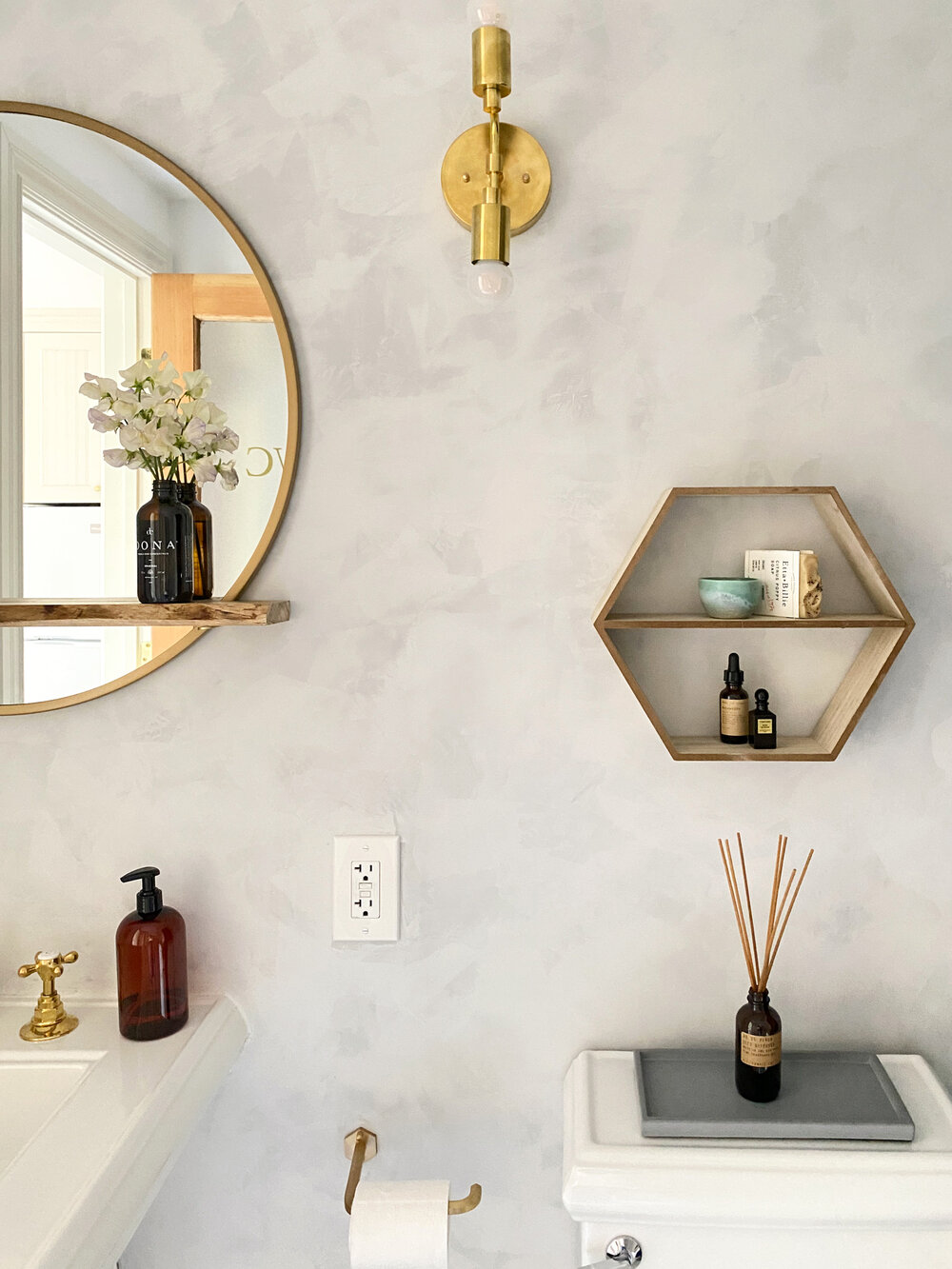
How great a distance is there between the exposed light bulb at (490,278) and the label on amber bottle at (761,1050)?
863mm

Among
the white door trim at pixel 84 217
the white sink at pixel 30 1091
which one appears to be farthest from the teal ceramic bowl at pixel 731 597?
the white sink at pixel 30 1091

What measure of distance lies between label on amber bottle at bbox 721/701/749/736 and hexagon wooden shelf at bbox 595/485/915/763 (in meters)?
0.02

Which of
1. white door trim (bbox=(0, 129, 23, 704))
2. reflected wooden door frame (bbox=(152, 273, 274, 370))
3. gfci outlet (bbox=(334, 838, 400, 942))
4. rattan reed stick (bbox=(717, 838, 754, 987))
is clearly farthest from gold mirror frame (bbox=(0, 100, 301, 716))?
rattan reed stick (bbox=(717, 838, 754, 987))

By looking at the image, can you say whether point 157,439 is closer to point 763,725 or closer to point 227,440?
point 227,440

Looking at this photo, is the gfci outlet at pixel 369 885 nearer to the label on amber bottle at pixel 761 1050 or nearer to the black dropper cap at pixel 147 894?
the black dropper cap at pixel 147 894

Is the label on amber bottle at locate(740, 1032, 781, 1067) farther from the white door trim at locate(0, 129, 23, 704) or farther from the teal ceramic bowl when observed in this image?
the white door trim at locate(0, 129, 23, 704)

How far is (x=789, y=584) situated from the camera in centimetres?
102

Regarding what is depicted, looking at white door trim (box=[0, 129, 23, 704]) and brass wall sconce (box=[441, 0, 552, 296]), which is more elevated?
brass wall sconce (box=[441, 0, 552, 296])

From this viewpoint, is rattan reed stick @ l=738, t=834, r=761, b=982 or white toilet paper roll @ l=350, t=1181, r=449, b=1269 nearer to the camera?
white toilet paper roll @ l=350, t=1181, r=449, b=1269

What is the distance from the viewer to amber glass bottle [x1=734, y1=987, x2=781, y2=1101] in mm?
1005

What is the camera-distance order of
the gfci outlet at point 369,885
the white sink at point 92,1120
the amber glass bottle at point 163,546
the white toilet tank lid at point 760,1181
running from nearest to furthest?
the white sink at point 92,1120 → the white toilet tank lid at point 760,1181 → the amber glass bottle at point 163,546 → the gfci outlet at point 369,885

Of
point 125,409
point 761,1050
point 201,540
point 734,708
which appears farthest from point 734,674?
point 125,409

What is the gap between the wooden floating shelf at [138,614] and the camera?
995mm

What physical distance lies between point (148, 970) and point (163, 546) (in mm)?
485
